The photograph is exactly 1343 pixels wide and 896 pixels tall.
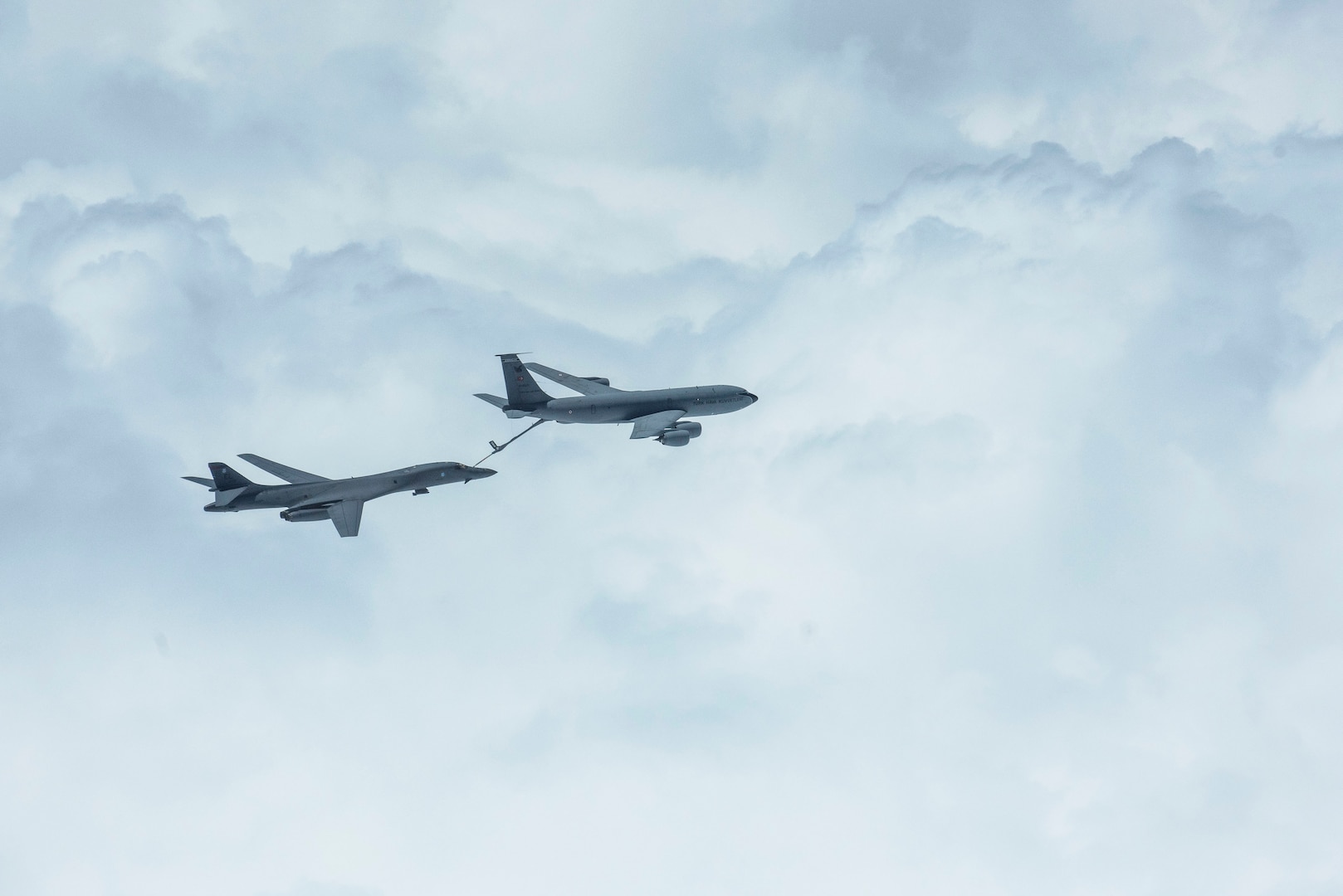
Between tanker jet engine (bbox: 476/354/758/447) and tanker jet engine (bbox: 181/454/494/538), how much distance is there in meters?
17.0

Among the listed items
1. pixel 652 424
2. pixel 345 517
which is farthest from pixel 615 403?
pixel 345 517

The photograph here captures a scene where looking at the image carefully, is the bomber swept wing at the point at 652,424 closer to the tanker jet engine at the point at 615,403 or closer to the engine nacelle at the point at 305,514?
the tanker jet engine at the point at 615,403

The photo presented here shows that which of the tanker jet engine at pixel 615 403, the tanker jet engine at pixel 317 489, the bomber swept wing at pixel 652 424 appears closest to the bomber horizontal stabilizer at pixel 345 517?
the tanker jet engine at pixel 317 489

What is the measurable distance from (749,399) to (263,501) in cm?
7565

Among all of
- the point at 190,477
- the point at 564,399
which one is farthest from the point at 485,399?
the point at 190,477

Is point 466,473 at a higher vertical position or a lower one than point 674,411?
lower

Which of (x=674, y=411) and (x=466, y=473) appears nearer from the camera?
(x=466, y=473)

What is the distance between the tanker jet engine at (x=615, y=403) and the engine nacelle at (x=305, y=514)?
28.1m

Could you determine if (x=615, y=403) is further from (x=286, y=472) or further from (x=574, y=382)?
(x=286, y=472)

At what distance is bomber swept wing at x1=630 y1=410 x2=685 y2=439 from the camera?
167250 mm

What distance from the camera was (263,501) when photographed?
146m

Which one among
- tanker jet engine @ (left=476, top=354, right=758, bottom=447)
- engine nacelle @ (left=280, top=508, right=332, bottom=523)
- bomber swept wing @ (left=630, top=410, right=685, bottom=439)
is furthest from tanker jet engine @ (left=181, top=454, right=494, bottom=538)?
bomber swept wing @ (left=630, top=410, right=685, bottom=439)

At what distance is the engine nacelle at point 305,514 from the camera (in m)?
143

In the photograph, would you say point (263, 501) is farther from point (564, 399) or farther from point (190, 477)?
point (564, 399)
